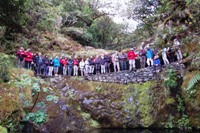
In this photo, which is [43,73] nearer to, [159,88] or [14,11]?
[14,11]

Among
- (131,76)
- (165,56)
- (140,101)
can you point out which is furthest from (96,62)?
(165,56)

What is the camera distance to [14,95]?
26.3 feet

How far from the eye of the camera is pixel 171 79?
1387 cm

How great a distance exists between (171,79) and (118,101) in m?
3.35

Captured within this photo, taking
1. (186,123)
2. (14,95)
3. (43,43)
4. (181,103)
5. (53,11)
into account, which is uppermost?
(53,11)

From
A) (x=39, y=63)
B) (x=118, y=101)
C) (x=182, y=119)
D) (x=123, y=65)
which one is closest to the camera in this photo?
(x=182, y=119)

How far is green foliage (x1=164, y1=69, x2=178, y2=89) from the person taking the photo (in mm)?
13751

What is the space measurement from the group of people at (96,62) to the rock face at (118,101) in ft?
2.07

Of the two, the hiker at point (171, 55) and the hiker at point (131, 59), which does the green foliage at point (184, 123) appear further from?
the hiker at point (131, 59)

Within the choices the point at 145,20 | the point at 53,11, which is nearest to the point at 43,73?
the point at 53,11

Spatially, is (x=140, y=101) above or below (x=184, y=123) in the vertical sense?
above

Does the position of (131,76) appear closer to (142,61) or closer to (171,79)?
(142,61)

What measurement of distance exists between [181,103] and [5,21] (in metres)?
9.98

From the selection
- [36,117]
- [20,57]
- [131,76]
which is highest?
[20,57]
